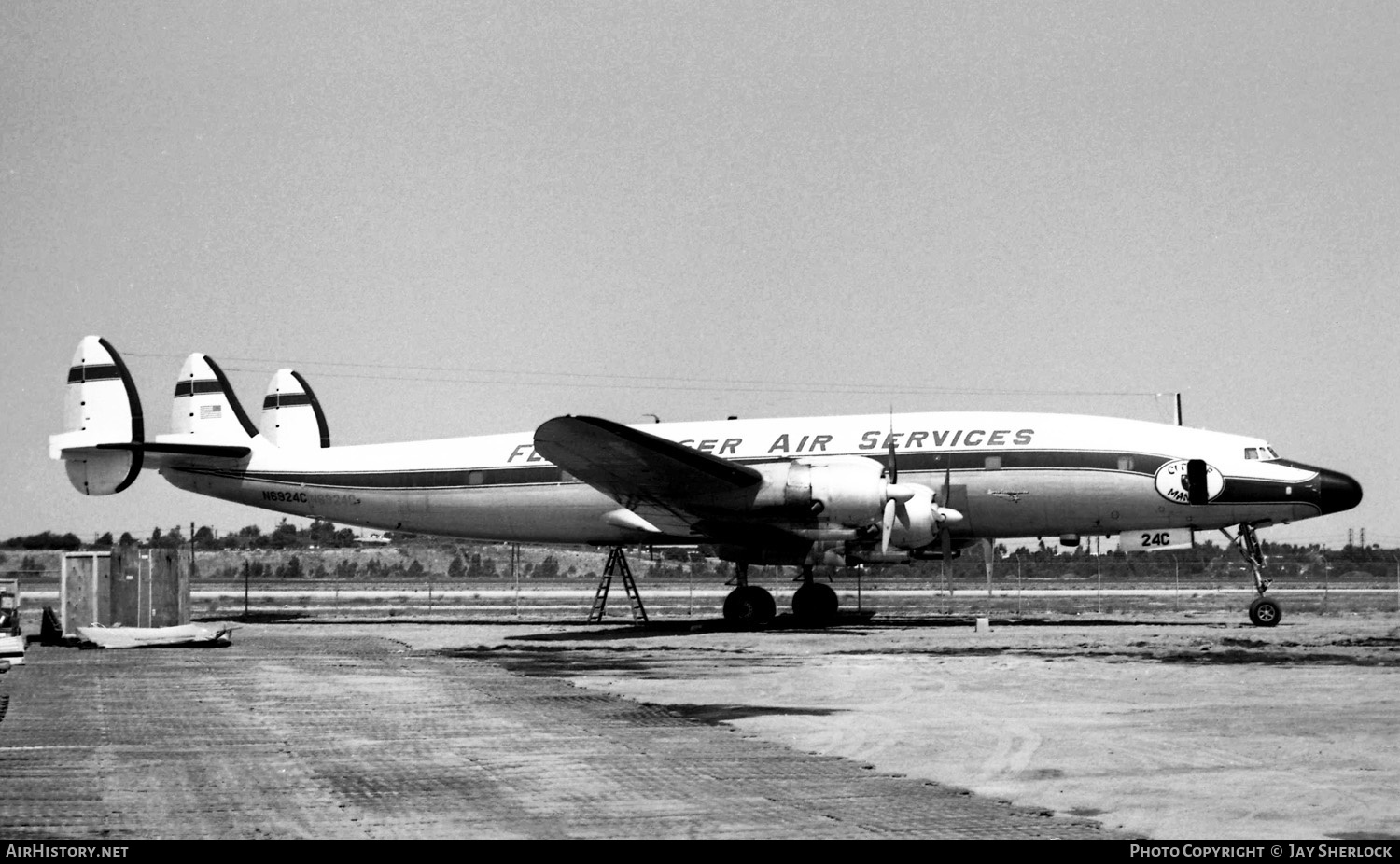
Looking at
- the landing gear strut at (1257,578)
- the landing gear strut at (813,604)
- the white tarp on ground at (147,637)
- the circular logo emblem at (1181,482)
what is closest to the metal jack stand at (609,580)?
the landing gear strut at (813,604)

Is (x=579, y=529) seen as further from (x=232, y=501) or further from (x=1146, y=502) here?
(x=1146, y=502)

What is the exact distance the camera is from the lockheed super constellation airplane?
27.0 m

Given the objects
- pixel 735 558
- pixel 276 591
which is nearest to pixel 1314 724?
pixel 735 558

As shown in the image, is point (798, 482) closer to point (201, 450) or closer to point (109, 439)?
point (201, 450)

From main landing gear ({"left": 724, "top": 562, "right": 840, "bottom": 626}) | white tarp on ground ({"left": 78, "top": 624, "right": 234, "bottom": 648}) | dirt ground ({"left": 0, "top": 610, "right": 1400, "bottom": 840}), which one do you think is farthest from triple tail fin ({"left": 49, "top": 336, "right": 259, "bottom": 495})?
main landing gear ({"left": 724, "top": 562, "right": 840, "bottom": 626})

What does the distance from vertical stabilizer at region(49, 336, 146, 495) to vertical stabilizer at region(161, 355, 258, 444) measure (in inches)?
71.5

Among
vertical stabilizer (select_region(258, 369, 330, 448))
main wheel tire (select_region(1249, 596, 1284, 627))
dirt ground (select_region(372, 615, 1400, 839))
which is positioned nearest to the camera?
dirt ground (select_region(372, 615, 1400, 839))

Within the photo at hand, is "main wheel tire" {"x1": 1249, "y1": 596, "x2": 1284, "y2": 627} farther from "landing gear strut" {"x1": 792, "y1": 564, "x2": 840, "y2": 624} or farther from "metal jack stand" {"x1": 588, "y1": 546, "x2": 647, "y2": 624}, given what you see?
"metal jack stand" {"x1": 588, "y1": 546, "x2": 647, "y2": 624}

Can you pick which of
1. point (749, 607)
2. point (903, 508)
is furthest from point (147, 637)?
point (903, 508)

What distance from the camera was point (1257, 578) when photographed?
27.5 metres

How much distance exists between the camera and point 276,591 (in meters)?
56.6

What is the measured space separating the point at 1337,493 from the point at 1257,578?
88.5 inches

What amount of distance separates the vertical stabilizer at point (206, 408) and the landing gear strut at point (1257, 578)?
23300 mm

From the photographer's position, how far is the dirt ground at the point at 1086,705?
9680 mm
